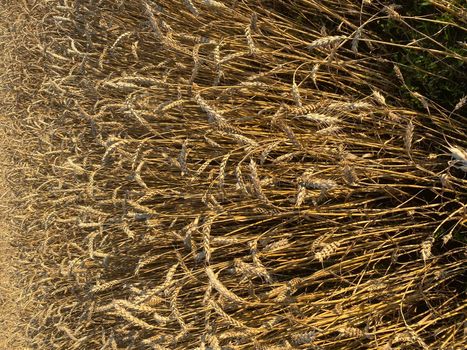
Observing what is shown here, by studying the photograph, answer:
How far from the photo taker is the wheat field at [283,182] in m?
0.98

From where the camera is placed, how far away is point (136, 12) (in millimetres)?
1653

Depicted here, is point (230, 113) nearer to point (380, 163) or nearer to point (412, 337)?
point (380, 163)

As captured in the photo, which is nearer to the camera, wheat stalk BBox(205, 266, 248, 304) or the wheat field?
wheat stalk BBox(205, 266, 248, 304)

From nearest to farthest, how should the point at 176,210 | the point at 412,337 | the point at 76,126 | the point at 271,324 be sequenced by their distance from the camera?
the point at 412,337 < the point at 271,324 < the point at 176,210 < the point at 76,126

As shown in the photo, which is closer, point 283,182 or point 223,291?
point 223,291

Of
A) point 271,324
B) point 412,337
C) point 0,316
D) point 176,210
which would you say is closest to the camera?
point 412,337

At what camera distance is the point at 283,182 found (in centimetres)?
119

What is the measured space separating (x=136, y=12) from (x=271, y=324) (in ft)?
3.81

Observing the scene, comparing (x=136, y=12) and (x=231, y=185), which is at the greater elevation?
(x=136, y=12)

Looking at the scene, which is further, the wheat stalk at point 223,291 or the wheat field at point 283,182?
the wheat field at point 283,182

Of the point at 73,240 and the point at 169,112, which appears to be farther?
the point at 73,240

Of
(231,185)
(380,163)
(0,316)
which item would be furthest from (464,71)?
(0,316)

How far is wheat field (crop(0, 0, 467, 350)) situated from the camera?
38.7 inches

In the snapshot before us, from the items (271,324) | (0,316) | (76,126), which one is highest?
(271,324)
